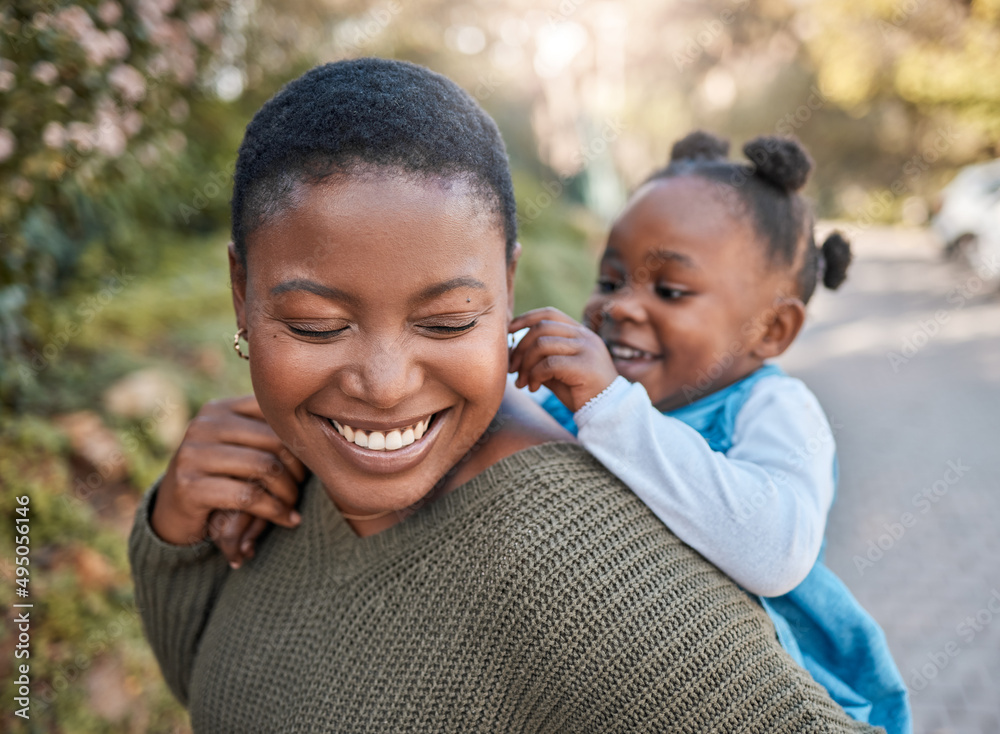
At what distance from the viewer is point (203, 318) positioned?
565 centimetres

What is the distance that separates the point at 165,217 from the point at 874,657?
6969mm

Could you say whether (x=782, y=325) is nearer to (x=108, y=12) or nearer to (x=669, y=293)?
(x=669, y=293)

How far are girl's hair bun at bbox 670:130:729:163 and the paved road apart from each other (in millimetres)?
3110

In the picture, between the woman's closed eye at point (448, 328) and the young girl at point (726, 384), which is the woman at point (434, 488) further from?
the young girl at point (726, 384)

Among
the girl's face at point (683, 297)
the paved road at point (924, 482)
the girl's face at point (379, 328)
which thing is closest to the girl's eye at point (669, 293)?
the girl's face at point (683, 297)

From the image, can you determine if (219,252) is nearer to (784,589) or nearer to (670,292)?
(670,292)

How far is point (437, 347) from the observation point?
45.1 inches

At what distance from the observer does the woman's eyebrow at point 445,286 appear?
1.09 meters

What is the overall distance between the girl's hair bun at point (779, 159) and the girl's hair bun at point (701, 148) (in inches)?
7.4

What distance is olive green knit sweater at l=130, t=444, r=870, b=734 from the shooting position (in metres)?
1.10

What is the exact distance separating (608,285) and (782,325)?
0.54 meters

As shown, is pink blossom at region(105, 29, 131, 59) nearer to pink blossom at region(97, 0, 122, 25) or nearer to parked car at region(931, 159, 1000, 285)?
pink blossom at region(97, 0, 122, 25)

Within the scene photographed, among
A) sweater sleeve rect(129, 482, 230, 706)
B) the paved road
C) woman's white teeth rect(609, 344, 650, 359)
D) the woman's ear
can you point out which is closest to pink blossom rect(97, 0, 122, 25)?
sweater sleeve rect(129, 482, 230, 706)

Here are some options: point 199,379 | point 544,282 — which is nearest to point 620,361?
point 199,379
